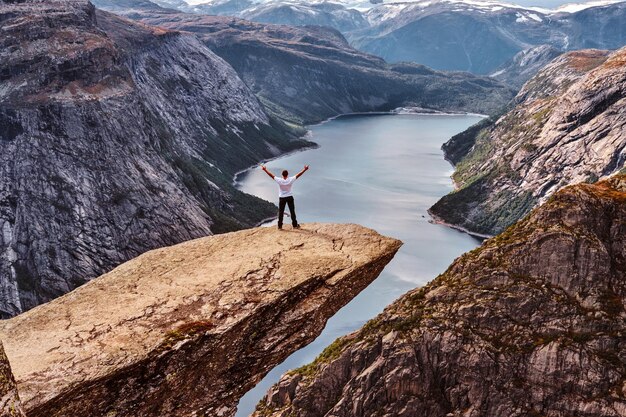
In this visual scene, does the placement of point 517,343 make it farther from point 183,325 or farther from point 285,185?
point 183,325

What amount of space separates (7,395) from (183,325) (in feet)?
38.8

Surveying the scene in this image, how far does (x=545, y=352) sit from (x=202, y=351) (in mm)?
85112

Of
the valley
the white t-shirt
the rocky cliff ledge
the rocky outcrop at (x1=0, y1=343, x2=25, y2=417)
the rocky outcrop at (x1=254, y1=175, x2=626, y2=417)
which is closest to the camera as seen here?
the rocky outcrop at (x1=0, y1=343, x2=25, y2=417)

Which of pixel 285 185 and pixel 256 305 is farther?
pixel 285 185

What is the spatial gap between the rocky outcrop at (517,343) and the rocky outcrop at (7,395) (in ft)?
285

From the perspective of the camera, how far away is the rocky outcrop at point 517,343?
99000 millimetres

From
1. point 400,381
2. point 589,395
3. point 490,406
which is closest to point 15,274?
point 400,381

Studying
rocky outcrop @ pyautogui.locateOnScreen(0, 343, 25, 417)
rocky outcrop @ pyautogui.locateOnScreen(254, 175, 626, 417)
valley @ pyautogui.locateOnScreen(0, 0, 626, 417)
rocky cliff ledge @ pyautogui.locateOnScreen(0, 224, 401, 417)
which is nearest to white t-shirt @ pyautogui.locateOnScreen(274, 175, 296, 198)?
valley @ pyautogui.locateOnScreen(0, 0, 626, 417)

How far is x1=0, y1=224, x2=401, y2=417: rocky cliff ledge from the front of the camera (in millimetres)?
26406

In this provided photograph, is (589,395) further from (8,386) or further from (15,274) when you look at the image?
(15,274)

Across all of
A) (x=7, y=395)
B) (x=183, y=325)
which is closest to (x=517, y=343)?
(x=183, y=325)

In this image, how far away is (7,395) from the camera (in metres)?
17.2

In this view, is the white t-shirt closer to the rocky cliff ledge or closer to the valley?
the valley

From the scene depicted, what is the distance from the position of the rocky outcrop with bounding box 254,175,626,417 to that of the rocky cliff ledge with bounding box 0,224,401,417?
232ft
